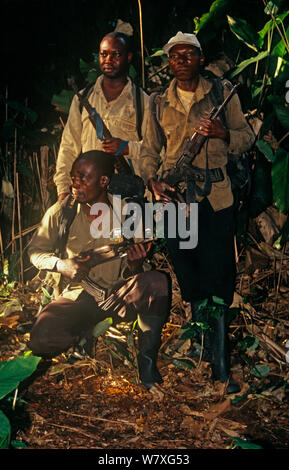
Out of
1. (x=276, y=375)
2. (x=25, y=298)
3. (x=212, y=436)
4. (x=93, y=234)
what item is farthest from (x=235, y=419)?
(x=25, y=298)

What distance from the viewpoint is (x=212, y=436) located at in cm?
258

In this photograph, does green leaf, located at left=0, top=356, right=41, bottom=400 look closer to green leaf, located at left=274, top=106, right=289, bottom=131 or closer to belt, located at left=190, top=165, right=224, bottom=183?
belt, located at left=190, top=165, right=224, bottom=183

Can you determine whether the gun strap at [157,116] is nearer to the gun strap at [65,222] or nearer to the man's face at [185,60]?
the man's face at [185,60]

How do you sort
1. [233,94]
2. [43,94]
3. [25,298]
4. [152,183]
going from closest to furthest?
[233,94] → [152,183] → [25,298] → [43,94]

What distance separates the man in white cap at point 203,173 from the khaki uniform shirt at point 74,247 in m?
0.43

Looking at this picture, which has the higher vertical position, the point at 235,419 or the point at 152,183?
the point at 152,183

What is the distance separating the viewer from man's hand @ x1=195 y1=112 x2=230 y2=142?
278cm

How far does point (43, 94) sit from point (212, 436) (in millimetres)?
3542

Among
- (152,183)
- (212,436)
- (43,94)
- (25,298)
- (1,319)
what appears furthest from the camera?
(43,94)

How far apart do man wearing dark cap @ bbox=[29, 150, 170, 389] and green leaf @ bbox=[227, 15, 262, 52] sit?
1252 millimetres

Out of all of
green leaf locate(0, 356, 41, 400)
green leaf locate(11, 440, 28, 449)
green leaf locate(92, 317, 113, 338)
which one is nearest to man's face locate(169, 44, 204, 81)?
green leaf locate(92, 317, 113, 338)

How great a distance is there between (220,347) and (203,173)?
1129mm

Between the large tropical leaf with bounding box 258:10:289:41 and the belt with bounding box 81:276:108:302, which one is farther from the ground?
the large tropical leaf with bounding box 258:10:289:41

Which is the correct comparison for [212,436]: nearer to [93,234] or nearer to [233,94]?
[93,234]
